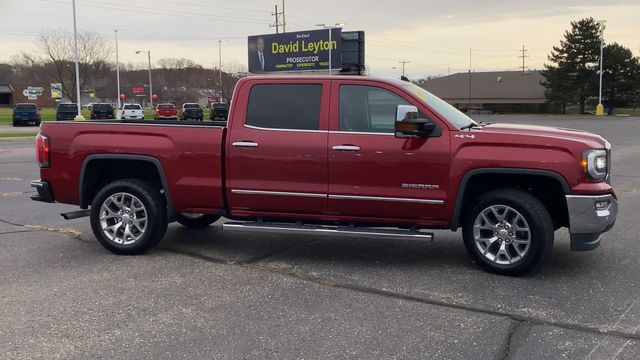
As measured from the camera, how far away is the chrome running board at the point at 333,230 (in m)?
5.71

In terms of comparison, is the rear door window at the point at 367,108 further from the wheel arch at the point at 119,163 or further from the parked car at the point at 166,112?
the parked car at the point at 166,112

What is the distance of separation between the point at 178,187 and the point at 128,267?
963mm

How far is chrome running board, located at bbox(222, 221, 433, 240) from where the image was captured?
5707 mm

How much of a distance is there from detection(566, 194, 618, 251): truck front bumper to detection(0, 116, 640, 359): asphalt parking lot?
381 millimetres

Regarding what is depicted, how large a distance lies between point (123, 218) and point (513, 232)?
4.08 m

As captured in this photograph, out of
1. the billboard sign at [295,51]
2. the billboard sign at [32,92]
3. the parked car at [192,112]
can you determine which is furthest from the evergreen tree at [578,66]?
the billboard sign at [32,92]

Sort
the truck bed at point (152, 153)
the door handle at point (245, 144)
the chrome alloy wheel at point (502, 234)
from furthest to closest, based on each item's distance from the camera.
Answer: the truck bed at point (152, 153)
the door handle at point (245, 144)
the chrome alloy wheel at point (502, 234)

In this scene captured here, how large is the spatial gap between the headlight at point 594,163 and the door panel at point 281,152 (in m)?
2.41

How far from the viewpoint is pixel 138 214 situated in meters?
6.48

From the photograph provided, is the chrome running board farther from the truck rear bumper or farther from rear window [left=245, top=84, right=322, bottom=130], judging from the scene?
the truck rear bumper

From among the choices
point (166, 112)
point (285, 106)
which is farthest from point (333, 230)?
point (166, 112)

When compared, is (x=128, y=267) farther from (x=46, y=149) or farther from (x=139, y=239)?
(x=46, y=149)

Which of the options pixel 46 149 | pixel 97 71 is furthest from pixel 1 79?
pixel 46 149

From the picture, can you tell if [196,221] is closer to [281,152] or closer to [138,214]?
[138,214]
